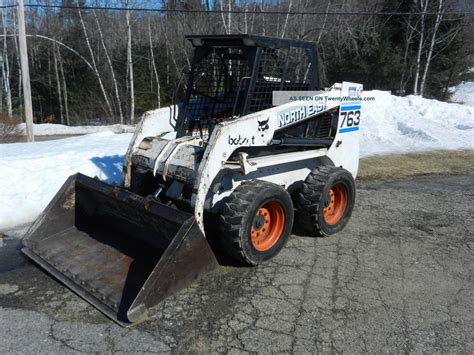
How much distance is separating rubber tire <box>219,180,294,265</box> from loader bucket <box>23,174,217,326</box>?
1.04 feet

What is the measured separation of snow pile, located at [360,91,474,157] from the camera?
12.4 metres

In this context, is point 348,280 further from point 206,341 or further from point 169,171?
point 169,171

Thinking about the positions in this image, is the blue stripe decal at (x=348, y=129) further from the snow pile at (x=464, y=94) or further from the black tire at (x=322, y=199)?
the snow pile at (x=464, y=94)

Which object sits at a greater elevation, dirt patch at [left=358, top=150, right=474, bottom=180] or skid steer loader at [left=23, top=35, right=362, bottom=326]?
skid steer loader at [left=23, top=35, right=362, bottom=326]

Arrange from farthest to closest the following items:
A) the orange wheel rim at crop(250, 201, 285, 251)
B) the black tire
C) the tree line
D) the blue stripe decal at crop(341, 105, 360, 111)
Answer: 1. the tree line
2. the blue stripe decal at crop(341, 105, 360, 111)
3. the black tire
4. the orange wheel rim at crop(250, 201, 285, 251)

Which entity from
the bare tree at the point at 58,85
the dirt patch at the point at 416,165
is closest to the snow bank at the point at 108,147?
the dirt patch at the point at 416,165

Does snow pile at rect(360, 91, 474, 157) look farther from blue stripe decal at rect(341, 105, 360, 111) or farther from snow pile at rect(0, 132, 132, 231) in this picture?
snow pile at rect(0, 132, 132, 231)

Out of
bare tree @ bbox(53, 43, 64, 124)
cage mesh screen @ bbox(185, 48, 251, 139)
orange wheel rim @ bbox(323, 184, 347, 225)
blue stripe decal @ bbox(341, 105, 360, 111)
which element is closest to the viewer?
→ cage mesh screen @ bbox(185, 48, 251, 139)

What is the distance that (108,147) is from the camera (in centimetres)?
905

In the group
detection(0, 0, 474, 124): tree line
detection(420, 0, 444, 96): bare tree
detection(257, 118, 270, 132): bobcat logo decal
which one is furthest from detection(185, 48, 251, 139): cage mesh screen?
detection(420, 0, 444, 96): bare tree

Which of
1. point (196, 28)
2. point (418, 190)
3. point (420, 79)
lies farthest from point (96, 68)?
point (418, 190)

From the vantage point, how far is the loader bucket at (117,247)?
3.82 metres

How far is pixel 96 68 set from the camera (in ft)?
110

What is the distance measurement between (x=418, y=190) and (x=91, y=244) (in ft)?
18.5
